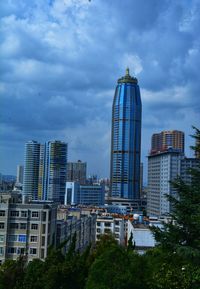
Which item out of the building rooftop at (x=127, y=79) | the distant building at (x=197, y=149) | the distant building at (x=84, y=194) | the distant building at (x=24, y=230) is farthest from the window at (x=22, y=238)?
the building rooftop at (x=127, y=79)

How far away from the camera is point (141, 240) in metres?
31.0

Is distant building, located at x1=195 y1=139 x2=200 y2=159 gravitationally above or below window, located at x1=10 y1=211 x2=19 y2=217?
above

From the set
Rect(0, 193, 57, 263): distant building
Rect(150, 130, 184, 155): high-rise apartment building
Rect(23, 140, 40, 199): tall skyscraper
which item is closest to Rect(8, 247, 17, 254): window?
Rect(0, 193, 57, 263): distant building

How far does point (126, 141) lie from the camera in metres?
95.2

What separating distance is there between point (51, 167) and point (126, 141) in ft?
71.1

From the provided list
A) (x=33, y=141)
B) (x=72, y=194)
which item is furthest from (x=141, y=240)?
(x=72, y=194)

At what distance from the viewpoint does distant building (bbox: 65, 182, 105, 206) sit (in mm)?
93031

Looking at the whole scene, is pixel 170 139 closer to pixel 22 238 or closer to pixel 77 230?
pixel 77 230

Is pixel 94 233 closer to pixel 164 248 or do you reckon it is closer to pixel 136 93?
pixel 164 248

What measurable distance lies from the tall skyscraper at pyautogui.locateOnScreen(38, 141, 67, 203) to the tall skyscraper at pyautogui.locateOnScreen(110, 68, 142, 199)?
1681 cm

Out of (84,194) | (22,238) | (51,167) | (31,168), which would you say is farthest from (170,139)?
(22,238)

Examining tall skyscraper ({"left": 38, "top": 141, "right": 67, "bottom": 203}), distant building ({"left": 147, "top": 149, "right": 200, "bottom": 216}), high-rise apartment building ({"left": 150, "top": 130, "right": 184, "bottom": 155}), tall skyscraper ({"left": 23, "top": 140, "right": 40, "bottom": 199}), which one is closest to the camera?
distant building ({"left": 147, "top": 149, "right": 200, "bottom": 216})

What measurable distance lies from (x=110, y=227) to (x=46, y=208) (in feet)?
67.4

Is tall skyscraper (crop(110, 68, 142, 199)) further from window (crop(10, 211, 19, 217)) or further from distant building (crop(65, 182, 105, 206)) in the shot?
window (crop(10, 211, 19, 217))
